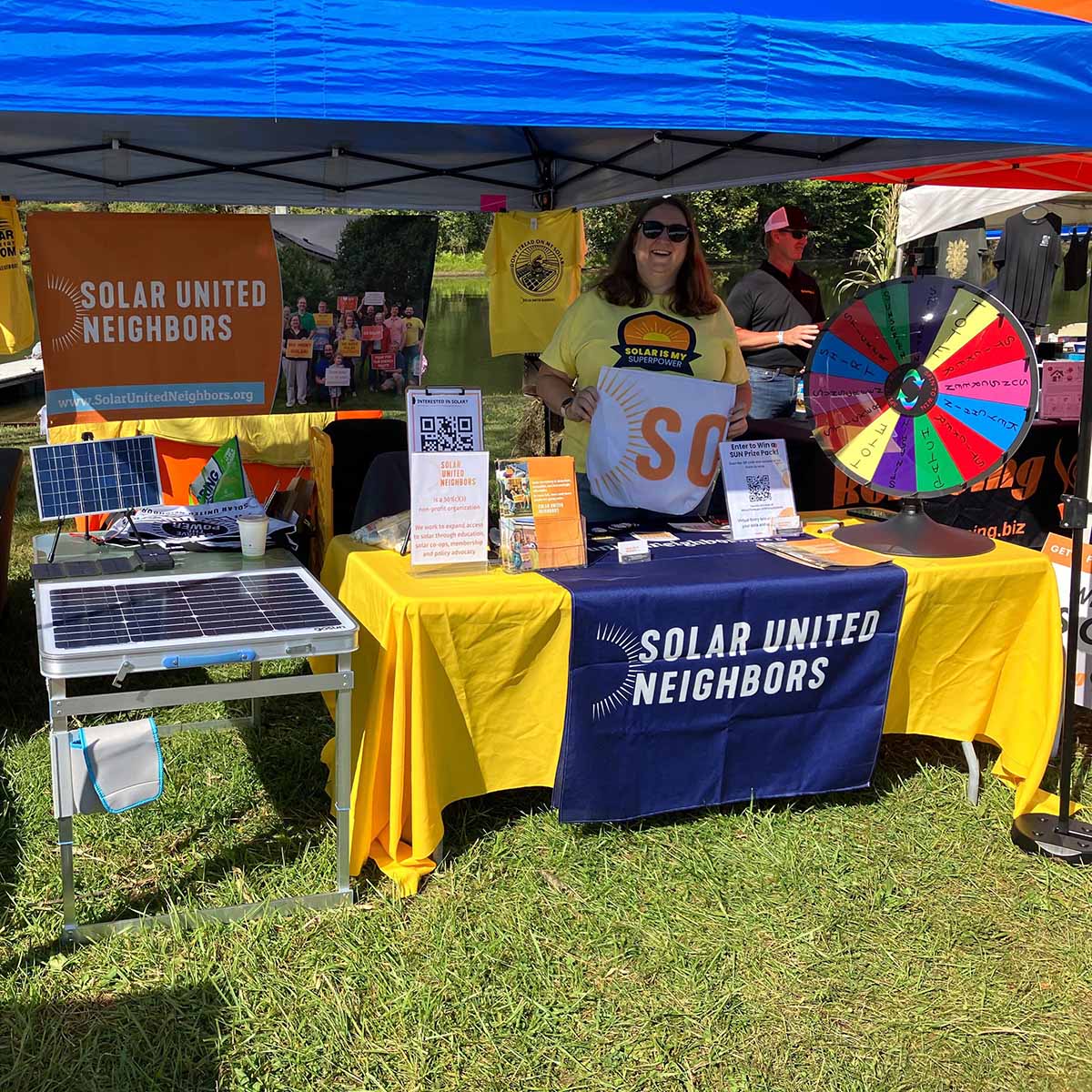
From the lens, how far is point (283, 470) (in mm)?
4910

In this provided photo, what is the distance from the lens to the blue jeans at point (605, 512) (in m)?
3.06

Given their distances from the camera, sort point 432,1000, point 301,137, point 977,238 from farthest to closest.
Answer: point 977,238, point 301,137, point 432,1000

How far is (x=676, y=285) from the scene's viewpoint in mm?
3098

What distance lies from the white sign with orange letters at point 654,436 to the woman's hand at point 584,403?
0.06 ft

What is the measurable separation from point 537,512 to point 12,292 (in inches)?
118

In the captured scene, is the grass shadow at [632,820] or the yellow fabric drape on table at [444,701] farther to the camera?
the grass shadow at [632,820]

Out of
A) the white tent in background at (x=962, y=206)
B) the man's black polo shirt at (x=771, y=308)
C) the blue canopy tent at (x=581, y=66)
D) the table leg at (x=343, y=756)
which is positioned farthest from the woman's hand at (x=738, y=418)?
the white tent in background at (x=962, y=206)

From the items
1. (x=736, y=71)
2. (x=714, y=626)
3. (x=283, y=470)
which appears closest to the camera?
(x=736, y=71)

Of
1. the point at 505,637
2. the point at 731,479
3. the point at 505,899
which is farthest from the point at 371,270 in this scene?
the point at 505,899

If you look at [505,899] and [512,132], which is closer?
[505,899]

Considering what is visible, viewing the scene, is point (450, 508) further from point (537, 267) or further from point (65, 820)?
point (537, 267)

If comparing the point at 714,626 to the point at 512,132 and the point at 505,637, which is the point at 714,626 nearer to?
the point at 505,637

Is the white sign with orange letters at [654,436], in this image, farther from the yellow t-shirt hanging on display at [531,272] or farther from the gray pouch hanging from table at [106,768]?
the yellow t-shirt hanging on display at [531,272]

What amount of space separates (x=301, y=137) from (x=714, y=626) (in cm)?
311
